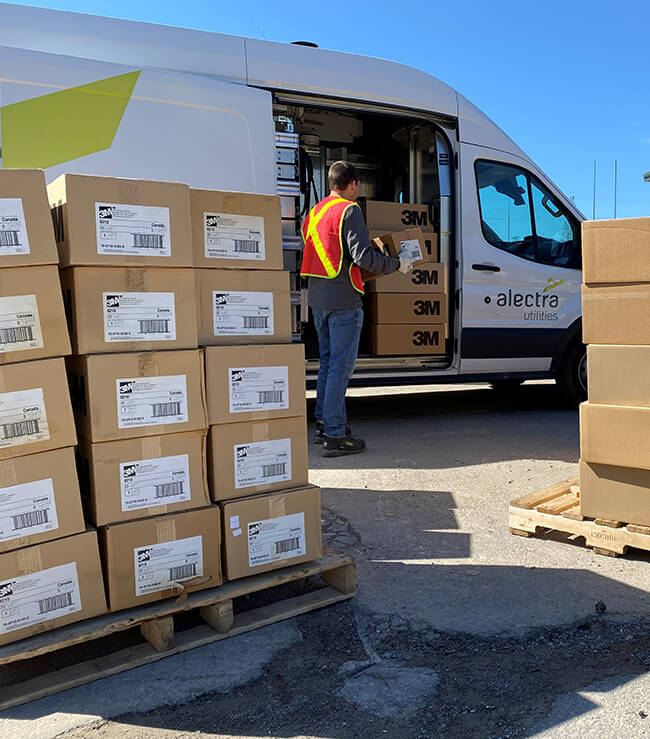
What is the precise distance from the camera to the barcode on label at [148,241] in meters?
2.31

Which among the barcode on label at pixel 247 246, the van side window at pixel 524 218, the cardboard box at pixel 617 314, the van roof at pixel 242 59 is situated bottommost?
the cardboard box at pixel 617 314

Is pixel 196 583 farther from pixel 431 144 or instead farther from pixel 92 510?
pixel 431 144

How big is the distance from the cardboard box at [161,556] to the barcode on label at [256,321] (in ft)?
2.25

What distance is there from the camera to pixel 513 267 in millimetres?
6129

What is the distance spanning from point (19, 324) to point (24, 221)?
0.32 metres

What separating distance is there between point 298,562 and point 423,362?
3559 mm

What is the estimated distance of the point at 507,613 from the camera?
2.52m

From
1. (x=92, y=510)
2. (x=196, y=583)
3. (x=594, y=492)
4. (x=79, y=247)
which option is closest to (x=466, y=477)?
(x=594, y=492)

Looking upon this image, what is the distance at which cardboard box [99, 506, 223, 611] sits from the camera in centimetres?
225

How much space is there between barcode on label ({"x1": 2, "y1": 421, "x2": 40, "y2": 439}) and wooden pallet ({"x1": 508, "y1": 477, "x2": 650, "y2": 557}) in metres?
2.26

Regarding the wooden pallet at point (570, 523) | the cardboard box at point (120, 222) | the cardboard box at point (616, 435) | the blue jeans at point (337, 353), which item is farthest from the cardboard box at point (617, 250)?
the blue jeans at point (337, 353)

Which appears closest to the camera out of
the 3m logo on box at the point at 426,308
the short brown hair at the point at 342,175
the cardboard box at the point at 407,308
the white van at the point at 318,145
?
the white van at the point at 318,145

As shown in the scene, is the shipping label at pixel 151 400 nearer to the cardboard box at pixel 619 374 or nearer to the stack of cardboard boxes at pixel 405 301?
the cardboard box at pixel 619 374

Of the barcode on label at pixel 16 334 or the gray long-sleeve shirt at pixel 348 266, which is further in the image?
the gray long-sleeve shirt at pixel 348 266
